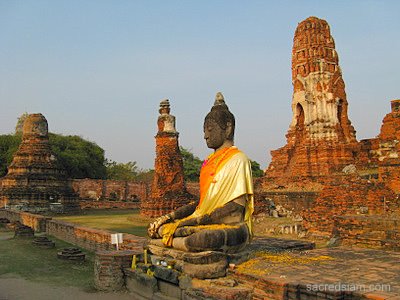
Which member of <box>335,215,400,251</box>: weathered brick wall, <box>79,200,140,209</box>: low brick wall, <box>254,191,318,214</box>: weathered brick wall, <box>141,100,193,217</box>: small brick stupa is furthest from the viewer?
<box>79,200,140,209</box>: low brick wall

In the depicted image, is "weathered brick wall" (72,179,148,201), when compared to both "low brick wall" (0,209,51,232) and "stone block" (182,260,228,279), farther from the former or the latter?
"stone block" (182,260,228,279)

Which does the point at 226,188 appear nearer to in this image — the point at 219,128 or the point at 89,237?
the point at 219,128

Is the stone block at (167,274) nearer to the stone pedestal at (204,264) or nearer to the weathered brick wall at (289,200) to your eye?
the stone pedestal at (204,264)

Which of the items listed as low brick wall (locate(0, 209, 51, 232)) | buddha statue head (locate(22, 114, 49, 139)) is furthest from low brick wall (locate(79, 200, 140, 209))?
low brick wall (locate(0, 209, 51, 232))

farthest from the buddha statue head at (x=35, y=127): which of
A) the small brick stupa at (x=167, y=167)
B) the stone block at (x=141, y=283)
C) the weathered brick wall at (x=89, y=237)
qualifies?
the stone block at (x=141, y=283)

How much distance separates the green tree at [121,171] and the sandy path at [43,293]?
35.3 meters

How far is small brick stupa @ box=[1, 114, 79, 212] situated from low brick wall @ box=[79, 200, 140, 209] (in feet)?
8.29

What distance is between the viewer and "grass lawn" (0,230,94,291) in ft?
21.1

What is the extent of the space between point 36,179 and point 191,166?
76.4ft

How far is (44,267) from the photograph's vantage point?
7.52 m

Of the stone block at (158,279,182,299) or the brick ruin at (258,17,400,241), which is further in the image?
the brick ruin at (258,17,400,241)

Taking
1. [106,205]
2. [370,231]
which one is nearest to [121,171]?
[106,205]

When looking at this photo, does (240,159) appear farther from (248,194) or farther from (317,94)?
(317,94)

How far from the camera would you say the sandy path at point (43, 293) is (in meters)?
5.37
